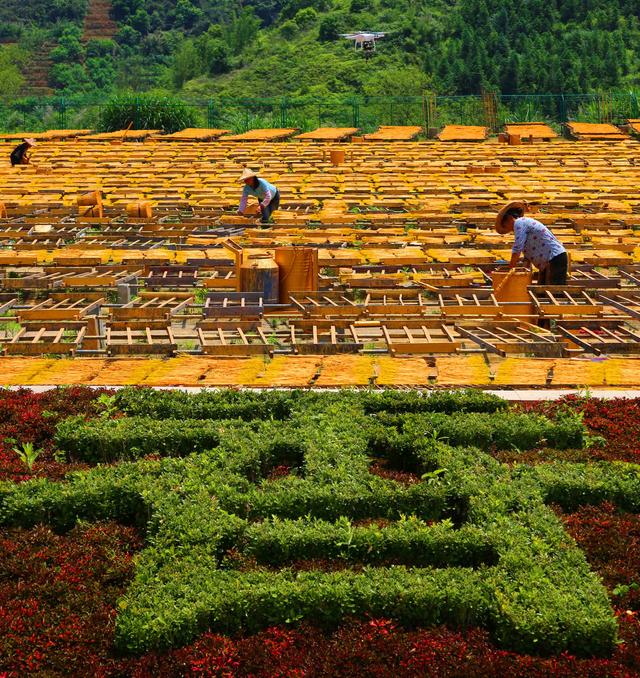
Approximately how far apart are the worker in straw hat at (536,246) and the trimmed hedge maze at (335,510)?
14.3 ft

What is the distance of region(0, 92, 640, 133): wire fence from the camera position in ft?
139

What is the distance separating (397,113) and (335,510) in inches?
1618

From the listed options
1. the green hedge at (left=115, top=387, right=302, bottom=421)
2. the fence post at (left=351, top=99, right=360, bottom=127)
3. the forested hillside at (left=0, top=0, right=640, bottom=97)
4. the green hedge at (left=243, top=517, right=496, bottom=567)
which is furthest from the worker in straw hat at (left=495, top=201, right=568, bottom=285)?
the forested hillside at (left=0, top=0, right=640, bottom=97)

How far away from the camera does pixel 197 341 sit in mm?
10461

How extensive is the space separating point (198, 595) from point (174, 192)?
54.7 feet

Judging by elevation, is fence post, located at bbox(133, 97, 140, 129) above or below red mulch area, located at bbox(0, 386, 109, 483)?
below

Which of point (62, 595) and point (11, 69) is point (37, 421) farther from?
point (11, 69)

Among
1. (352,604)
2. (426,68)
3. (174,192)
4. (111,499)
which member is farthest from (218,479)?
(426,68)

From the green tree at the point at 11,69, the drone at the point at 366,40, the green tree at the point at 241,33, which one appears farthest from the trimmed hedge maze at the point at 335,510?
the green tree at the point at 241,33

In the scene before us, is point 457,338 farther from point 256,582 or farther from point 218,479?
point 256,582

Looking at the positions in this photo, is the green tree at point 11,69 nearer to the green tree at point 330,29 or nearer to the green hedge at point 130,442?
the green tree at point 330,29

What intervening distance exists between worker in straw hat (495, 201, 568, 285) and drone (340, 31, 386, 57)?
5357 centimetres

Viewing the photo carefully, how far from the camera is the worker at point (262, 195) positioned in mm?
16156

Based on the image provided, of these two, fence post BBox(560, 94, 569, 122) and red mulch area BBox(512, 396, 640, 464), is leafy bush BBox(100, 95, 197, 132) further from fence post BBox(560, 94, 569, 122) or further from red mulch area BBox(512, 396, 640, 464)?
red mulch area BBox(512, 396, 640, 464)
